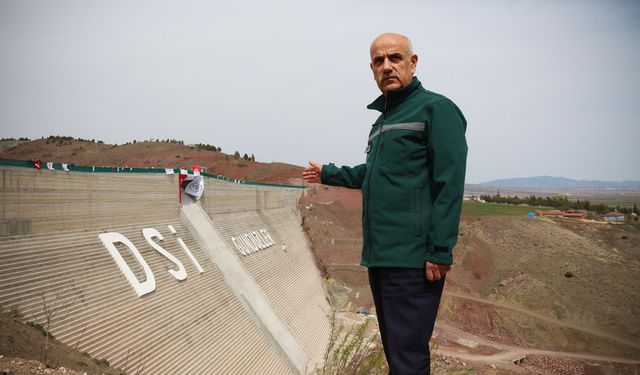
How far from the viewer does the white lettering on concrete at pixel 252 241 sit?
64.5 feet

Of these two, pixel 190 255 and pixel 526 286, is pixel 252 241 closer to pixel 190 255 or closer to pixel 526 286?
pixel 190 255

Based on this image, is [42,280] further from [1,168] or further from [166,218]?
[166,218]

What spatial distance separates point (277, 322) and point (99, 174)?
843cm

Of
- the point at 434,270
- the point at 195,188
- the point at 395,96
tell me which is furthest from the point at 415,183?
the point at 195,188

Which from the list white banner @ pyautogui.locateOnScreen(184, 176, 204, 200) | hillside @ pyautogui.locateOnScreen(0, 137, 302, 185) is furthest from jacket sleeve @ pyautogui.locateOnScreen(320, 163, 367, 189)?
hillside @ pyautogui.locateOnScreen(0, 137, 302, 185)

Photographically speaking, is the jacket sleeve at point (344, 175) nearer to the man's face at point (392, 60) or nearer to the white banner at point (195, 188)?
the man's face at point (392, 60)

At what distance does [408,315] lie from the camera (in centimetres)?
229

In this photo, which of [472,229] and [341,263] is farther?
[472,229]

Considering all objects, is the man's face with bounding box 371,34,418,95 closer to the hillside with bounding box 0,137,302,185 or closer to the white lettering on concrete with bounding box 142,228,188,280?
the white lettering on concrete with bounding box 142,228,188,280

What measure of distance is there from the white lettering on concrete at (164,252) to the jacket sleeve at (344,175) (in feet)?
38.9

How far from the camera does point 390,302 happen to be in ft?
7.74

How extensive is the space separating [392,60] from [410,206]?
93cm

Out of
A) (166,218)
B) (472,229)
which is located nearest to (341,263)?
(472,229)

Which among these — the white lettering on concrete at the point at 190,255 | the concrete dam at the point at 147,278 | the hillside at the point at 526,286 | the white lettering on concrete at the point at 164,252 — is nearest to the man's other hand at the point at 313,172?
the concrete dam at the point at 147,278
